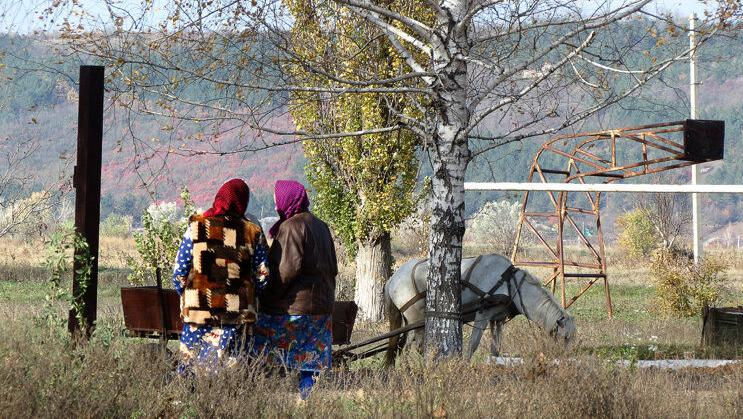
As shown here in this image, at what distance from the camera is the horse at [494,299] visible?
1189cm

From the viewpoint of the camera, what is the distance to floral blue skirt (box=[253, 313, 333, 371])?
839 centimetres

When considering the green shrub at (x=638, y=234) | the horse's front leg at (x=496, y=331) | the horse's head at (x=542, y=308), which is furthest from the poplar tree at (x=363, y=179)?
Answer: the green shrub at (x=638, y=234)

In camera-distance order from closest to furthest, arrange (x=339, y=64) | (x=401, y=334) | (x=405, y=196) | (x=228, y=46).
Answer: (x=228, y=46)
(x=339, y=64)
(x=401, y=334)
(x=405, y=196)

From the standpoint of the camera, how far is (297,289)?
8344mm

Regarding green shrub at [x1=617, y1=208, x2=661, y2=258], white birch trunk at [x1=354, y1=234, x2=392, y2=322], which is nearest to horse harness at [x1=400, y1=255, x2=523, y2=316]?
white birch trunk at [x1=354, y1=234, x2=392, y2=322]

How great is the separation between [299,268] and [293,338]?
0.58 m

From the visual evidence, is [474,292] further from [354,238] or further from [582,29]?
[354,238]

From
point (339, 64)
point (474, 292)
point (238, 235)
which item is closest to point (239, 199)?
point (238, 235)

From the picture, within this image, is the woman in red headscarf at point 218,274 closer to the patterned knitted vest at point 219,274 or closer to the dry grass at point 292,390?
the patterned knitted vest at point 219,274


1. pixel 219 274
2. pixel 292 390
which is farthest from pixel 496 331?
pixel 292 390

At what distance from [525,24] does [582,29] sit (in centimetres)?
59

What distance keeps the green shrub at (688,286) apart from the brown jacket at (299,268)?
578 inches

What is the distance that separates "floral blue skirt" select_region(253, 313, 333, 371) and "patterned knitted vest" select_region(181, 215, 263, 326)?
0.40 m

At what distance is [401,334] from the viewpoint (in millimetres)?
11672
